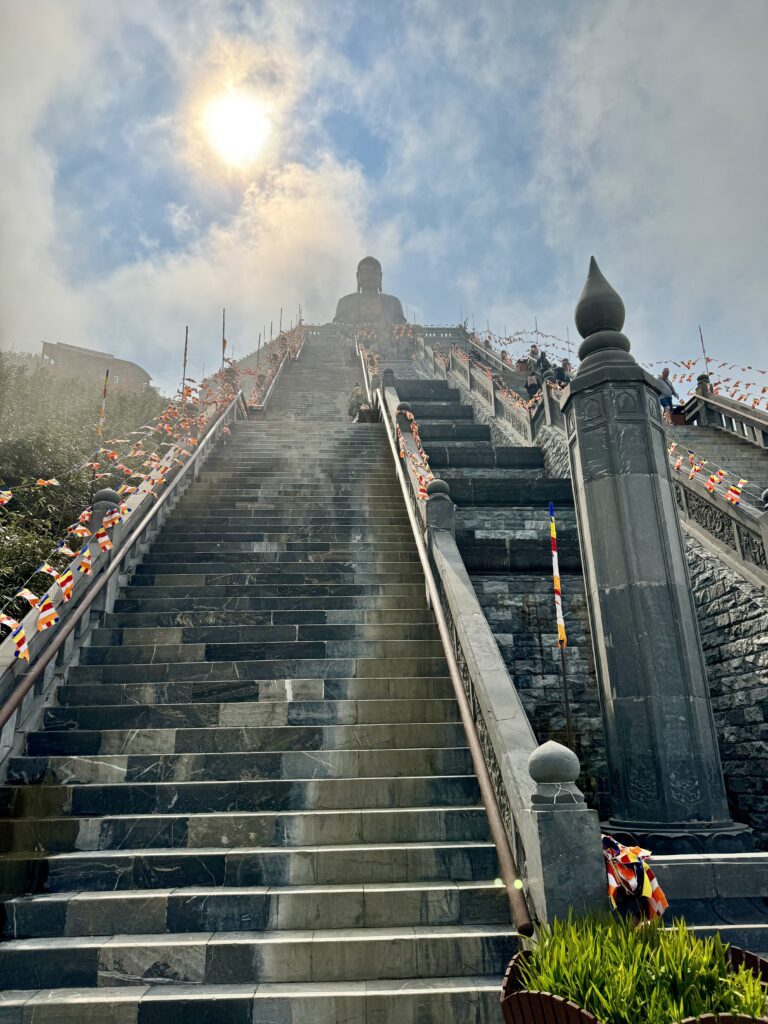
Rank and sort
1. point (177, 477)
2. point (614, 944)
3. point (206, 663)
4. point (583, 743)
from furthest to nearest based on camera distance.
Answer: point (177, 477), point (583, 743), point (206, 663), point (614, 944)

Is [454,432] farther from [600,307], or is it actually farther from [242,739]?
[242,739]

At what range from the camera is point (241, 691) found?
6.86 meters

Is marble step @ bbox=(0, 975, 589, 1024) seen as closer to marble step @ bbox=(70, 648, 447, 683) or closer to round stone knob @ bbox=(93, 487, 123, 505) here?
marble step @ bbox=(70, 648, 447, 683)

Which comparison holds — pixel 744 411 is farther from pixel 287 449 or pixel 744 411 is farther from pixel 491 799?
pixel 491 799

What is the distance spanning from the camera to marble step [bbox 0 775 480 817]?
5402 millimetres

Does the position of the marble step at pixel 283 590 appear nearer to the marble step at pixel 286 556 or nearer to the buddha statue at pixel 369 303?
the marble step at pixel 286 556

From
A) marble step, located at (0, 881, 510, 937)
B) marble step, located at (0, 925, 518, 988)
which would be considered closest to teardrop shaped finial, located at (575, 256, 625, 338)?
marble step, located at (0, 881, 510, 937)

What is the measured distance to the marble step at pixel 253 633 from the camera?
7.84 metres

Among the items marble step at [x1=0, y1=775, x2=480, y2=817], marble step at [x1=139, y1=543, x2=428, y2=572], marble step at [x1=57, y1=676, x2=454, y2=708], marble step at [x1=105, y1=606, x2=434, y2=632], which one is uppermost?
marble step at [x1=139, y1=543, x2=428, y2=572]

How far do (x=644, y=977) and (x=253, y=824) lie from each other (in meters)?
3.33

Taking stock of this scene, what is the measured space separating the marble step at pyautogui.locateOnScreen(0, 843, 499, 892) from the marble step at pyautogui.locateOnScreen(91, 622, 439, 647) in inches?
124

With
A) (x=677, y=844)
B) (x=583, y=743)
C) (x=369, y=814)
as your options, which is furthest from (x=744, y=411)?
(x=369, y=814)

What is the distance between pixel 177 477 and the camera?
12195 mm

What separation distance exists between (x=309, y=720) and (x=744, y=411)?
44.2ft
